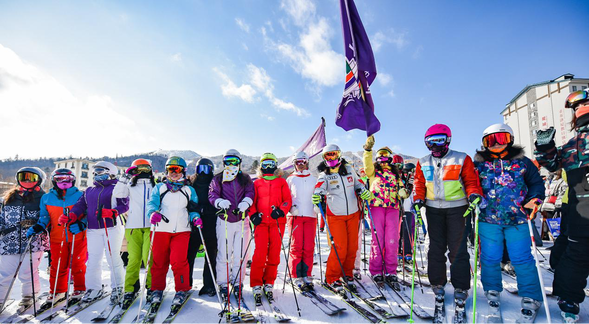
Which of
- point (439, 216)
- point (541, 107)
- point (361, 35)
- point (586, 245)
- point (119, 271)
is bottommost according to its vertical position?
point (119, 271)

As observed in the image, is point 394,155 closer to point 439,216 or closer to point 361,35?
point 439,216

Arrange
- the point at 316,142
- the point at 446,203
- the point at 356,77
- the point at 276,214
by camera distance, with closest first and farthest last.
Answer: the point at 446,203, the point at 276,214, the point at 356,77, the point at 316,142

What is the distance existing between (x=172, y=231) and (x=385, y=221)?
359 cm

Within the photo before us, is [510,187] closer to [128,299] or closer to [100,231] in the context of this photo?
[128,299]

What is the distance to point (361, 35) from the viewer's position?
6.44 metres

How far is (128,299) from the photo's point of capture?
3732mm

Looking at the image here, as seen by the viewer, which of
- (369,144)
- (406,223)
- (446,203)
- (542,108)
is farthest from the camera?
(542,108)

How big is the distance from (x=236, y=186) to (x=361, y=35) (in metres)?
5.13

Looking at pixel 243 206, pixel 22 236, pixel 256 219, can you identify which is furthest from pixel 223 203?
pixel 22 236

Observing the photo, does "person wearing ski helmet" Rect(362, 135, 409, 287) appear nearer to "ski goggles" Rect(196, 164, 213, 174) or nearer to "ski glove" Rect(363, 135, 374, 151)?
"ski glove" Rect(363, 135, 374, 151)

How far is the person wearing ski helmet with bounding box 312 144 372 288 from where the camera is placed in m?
4.17

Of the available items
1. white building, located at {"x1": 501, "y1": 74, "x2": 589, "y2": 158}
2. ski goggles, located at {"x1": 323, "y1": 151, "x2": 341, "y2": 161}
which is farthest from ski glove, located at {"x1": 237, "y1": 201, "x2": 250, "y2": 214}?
white building, located at {"x1": 501, "y1": 74, "x2": 589, "y2": 158}

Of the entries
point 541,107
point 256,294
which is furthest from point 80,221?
point 541,107

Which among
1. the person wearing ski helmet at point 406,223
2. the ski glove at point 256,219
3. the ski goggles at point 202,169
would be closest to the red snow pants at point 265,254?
the ski glove at point 256,219
